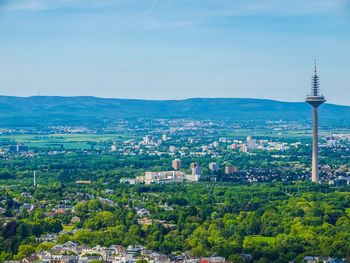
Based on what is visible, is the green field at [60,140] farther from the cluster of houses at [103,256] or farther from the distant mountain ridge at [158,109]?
the cluster of houses at [103,256]

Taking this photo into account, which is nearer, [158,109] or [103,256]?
[103,256]

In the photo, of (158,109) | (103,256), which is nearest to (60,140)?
(158,109)

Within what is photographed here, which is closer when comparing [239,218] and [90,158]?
[239,218]

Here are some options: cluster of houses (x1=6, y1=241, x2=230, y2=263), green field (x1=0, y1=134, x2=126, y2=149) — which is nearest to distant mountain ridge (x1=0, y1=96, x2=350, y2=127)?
green field (x1=0, y1=134, x2=126, y2=149)

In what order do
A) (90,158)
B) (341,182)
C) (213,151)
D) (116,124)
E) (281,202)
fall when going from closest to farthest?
(281,202) → (341,182) → (90,158) → (213,151) → (116,124)

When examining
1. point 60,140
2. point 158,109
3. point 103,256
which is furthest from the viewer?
point 158,109

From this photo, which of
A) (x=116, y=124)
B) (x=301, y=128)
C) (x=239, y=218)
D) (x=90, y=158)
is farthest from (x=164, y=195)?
(x=116, y=124)

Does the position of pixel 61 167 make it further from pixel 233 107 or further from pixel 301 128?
pixel 233 107

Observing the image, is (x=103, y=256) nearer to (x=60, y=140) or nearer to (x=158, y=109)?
(x=60, y=140)

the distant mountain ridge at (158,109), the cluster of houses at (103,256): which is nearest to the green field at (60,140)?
the distant mountain ridge at (158,109)
